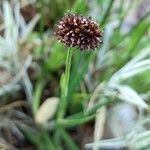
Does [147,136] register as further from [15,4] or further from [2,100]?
[15,4]

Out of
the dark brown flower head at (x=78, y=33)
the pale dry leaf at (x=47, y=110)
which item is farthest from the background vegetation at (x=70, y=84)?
the dark brown flower head at (x=78, y=33)

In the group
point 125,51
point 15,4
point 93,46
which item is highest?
point 15,4

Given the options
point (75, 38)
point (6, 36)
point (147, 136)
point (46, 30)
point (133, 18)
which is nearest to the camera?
point (75, 38)

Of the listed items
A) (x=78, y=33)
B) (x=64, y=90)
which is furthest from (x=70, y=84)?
(x=78, y=33)

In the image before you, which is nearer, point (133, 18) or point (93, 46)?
point (93, 46)

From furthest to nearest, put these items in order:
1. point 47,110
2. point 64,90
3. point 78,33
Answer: point 47,110 → point 64,90 → point 78,33

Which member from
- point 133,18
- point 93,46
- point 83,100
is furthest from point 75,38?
Result: point 133,18

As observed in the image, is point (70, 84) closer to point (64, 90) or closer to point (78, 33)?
point (64, 90)

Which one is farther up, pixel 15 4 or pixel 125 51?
pixel 15 4
